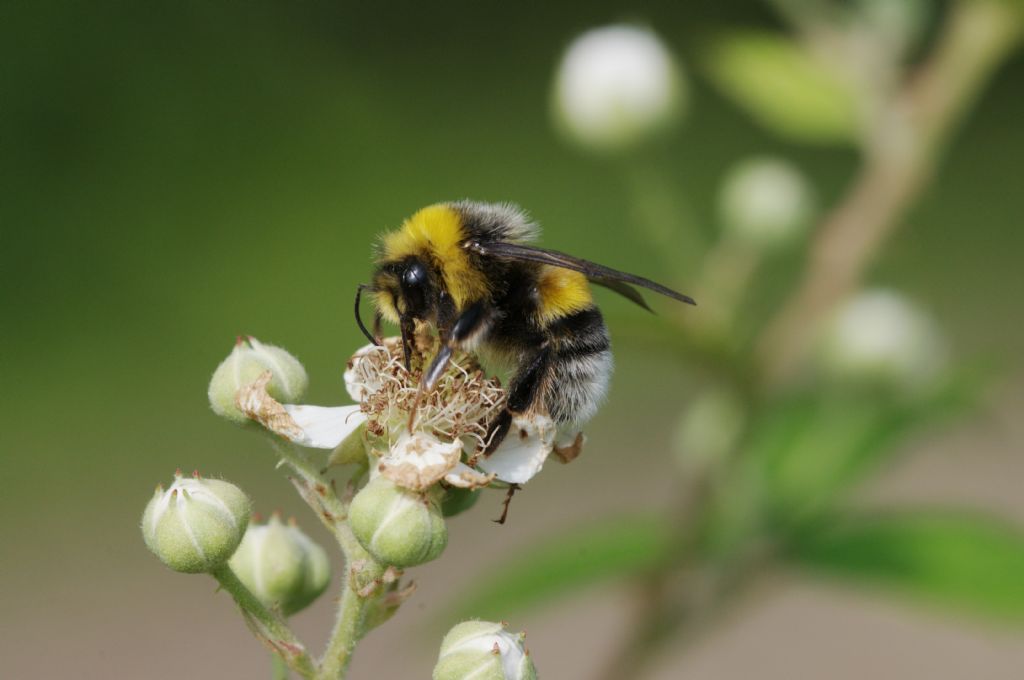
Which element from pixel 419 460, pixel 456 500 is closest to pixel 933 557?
pixel 456 500

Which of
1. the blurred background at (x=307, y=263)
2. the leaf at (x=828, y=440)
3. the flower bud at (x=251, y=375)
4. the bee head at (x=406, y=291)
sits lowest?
the blurred background at (x=307, y=263)

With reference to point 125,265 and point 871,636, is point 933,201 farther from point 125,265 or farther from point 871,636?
point 125,265

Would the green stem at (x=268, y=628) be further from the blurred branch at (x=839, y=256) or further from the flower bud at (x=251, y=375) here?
the blurred branch at (x=839, y=256)

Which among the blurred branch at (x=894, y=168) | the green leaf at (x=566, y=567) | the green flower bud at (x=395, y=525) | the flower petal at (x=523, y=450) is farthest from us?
the blurred branch at (x=894, y=168)

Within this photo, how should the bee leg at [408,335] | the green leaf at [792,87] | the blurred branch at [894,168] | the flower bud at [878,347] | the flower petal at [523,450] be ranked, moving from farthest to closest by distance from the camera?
the flower bud at [878,347]
the green leaf at [792,87]
the blurred branch at [894,168]
the bee leg at [408,335]
the flower petal at [523,450]

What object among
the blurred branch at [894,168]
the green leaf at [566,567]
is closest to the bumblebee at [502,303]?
the green leaf at [566,567]

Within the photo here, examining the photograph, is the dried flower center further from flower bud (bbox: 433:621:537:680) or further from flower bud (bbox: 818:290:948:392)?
flower bud (bbox: 818:290:948:392)
